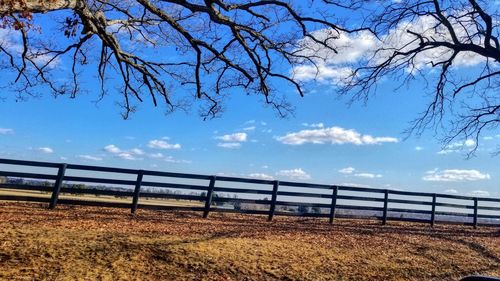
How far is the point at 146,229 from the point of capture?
10859mm

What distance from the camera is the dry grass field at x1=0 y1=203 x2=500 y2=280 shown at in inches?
302

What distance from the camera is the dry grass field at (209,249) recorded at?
7.67 meters

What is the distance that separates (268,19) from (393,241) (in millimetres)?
7512

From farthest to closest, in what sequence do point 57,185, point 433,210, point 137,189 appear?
point 433,210 < point 137,189 < point 57,185

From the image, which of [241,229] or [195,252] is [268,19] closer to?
[241,229]

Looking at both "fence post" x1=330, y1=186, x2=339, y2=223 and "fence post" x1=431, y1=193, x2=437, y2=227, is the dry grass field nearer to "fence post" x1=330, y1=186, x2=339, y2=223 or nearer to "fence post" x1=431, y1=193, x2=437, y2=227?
"fence post" x1=330, y1=186, x2=339, y2=223

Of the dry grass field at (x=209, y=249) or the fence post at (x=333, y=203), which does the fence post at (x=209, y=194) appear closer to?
the dry grass field at (x=209, y=249)

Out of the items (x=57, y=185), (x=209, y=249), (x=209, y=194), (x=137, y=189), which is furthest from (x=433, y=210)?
(x=57, y=185)

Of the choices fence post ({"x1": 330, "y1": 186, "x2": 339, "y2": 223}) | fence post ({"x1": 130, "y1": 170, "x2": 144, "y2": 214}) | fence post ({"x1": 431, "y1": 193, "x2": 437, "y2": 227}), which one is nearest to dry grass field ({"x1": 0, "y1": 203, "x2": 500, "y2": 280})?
fence post ({"x1": 130, "y1": 170, "x2": 144, "y2": 214})

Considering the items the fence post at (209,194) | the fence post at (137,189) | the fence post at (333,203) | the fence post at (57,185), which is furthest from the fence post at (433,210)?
the fence post at (57,185)

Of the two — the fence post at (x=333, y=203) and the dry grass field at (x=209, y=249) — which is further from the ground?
the fence post at (x=333, y=203)

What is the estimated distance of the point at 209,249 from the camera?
9172 millimetres

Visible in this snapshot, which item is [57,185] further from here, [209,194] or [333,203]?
[333,203]

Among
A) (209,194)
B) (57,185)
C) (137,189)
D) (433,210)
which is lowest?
(57,185)
